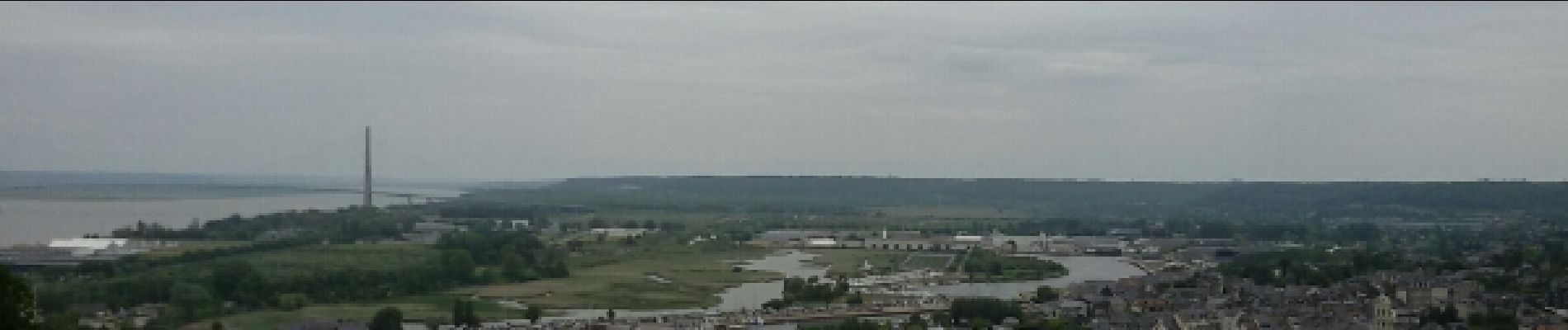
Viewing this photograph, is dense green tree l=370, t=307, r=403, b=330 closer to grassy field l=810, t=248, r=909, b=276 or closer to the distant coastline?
grassy field l=810, t=248, r=909, b=276

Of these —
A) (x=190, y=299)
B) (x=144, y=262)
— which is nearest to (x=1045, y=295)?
(x=190, y=299)

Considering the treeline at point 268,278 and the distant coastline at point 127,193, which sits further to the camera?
the distant coastline at point 127,193

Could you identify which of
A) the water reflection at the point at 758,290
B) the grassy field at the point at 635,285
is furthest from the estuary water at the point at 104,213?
the water reflection at the point at 758,290

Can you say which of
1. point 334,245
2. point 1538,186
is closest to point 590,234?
point 334,245

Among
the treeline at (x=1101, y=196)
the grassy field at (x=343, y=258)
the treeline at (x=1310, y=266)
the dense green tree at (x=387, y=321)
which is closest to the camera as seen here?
the dense green tree at (x=387, y=321)

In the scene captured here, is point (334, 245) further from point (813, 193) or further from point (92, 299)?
point (813, 193)

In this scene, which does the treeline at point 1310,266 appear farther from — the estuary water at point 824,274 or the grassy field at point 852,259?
the grassy field at point 852,259

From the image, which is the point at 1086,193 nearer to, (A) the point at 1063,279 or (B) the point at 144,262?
(A) the point at 1063,279

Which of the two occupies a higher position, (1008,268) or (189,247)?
(189,247)
